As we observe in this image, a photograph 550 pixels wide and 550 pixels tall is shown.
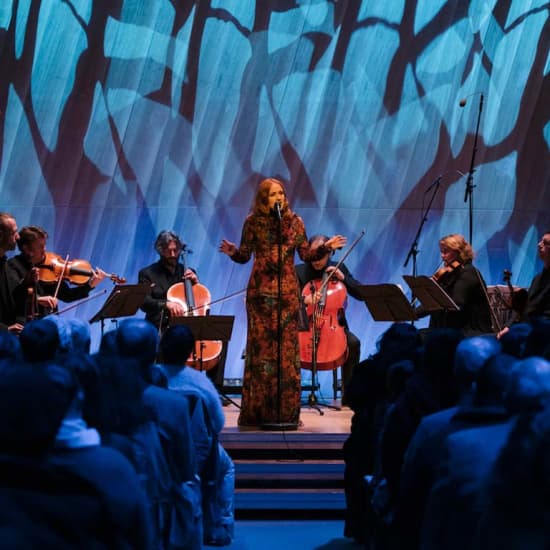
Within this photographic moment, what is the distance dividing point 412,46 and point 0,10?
3.96 meters

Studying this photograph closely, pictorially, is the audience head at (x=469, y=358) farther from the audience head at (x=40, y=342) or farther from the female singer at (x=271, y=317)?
the female singer at (x=271, y=317)

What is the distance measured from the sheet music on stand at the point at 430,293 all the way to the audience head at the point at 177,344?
261 centimetres

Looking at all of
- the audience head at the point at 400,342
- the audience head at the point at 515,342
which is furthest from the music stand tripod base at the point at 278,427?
the audience head at the point at 515,342

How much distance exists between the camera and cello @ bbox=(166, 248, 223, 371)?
7.41 m

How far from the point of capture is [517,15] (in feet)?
31.7

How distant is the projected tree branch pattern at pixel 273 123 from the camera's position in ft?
30.6

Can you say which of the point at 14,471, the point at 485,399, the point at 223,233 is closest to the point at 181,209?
the point at 223,233

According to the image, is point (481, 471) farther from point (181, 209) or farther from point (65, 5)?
point (65, 5)

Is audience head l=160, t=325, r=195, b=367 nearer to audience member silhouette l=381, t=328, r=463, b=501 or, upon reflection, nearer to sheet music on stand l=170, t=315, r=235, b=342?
audience member silhouette l=381, t=328, r=463, b=501

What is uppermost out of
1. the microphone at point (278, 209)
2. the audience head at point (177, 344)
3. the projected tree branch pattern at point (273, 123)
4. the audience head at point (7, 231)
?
the projected tree branch pattern at point (273, 123)

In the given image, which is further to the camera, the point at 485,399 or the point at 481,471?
the point at 485,399

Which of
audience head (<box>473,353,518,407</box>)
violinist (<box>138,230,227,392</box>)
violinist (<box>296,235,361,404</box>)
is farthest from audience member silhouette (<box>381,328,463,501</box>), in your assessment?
violinist (<box>138,230,227,392</box>)

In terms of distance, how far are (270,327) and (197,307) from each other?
1374mm

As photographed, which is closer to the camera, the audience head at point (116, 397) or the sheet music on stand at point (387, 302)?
the audience head at point (116, 397)
